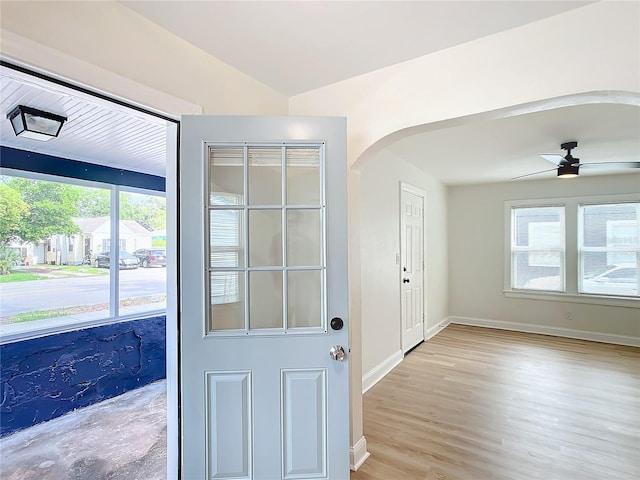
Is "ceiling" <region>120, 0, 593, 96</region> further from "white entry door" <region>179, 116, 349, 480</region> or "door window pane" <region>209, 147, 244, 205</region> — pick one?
"door window pane" <region>209, 147, 244, 205</region>

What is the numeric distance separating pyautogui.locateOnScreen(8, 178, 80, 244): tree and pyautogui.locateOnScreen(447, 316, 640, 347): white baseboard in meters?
5.82

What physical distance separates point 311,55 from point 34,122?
1909mm

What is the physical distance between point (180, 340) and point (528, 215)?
222 inches

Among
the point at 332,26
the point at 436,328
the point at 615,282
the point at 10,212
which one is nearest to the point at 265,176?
the point at 332,26

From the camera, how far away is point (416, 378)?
137 inches

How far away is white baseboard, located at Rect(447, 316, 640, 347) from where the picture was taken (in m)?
4.58

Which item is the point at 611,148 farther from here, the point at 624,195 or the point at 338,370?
the point at 338,370

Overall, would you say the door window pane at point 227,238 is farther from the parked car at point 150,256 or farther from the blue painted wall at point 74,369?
the parked car at point 150,256

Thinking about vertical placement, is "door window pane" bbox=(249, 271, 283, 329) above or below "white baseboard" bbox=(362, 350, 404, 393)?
above

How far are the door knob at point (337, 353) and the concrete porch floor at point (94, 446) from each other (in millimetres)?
1512

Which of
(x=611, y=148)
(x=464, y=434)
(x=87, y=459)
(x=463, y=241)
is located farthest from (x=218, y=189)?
(x=463, y=241)

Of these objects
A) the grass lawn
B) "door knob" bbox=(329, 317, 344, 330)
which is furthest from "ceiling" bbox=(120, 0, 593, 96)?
the grass lawn

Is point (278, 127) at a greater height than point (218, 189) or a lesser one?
greater

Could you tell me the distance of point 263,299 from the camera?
173cm
